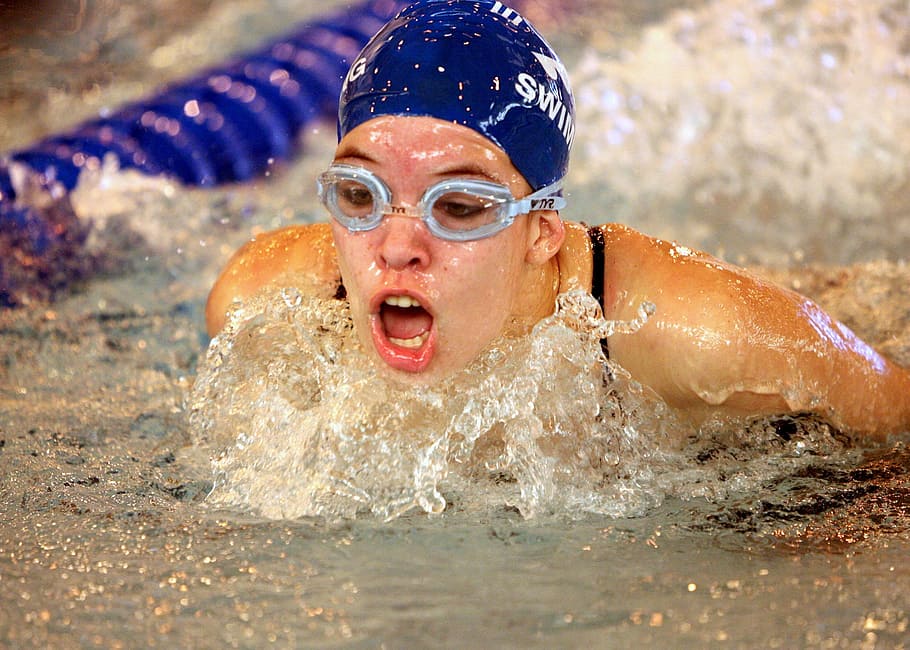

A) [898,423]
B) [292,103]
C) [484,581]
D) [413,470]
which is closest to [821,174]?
[898,423]

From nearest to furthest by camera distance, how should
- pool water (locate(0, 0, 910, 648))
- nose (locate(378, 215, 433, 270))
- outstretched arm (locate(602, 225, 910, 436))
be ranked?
1. pool water (locate(0, 0, 910, 648))
2. nose (locate(378, 215, 433, 270))
3. outstretched arm (locate(602, 225, 910, 436))

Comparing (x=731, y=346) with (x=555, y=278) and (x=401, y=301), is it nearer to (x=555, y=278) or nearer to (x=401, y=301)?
(x=555, y=278)

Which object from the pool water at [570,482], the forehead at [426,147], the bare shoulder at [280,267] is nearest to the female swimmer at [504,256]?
the forehead at [426,147]

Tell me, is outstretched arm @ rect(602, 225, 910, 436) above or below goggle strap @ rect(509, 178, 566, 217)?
below

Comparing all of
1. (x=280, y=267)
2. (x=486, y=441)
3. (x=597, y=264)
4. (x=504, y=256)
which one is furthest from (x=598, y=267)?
(x=280, y=267)

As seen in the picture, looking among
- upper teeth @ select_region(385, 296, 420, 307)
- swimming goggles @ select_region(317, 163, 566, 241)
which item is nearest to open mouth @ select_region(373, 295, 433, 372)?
upper teeth @ select_region(385, 296, 420, 307)

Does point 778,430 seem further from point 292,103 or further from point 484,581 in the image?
point 292,103

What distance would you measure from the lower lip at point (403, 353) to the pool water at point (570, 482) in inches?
7.4

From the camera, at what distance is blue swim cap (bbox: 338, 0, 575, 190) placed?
1.90 meters

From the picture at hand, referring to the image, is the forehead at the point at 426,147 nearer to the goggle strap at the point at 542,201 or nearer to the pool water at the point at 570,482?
the goggle strap at the point at 542,201

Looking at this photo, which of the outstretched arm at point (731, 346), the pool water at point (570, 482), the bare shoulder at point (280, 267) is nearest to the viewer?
the pool water at point (570, 482)

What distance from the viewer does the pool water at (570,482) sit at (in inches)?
59.1

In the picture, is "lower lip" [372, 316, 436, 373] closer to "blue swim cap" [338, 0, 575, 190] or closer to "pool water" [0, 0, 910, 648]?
"pool water" [0, 0, 910, 648]

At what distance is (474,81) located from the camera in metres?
1.91
